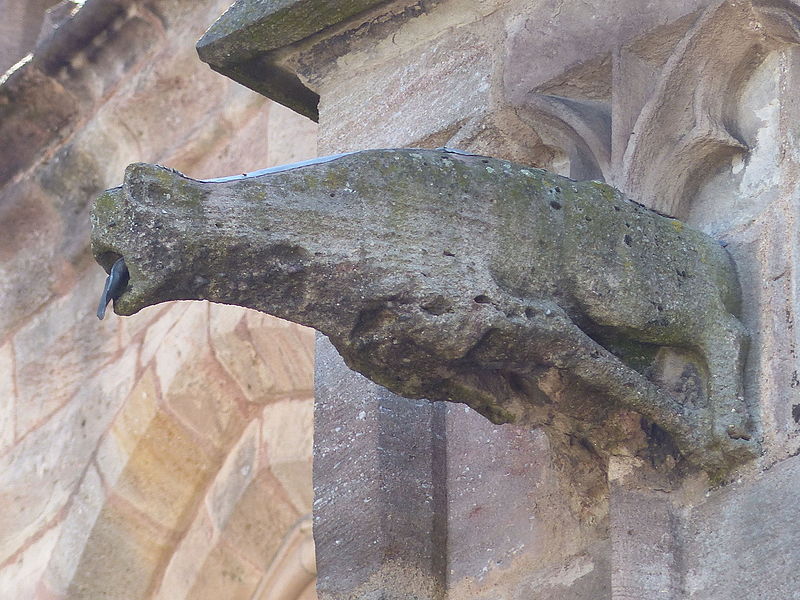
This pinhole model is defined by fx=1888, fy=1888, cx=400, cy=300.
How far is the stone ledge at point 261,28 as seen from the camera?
10.5 feet

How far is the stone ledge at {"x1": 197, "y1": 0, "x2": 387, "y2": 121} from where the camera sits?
320cm

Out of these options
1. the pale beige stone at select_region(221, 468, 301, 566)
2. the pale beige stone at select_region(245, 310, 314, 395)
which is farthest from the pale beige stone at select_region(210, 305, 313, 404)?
the pale beige stone at select_region(221, 468, 301, 566)

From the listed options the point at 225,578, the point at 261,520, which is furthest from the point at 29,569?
the point at 261,520

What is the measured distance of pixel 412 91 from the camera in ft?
10.7

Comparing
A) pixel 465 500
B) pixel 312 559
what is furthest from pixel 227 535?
pixel 465 500

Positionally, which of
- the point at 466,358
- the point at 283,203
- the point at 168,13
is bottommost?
the point at 168,13

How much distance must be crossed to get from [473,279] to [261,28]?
1.06m

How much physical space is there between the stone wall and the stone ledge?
122 cm

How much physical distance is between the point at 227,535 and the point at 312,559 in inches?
9.7

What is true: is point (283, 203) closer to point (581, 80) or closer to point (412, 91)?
point (581, 80)

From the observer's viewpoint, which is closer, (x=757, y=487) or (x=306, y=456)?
(x=757, y=487)

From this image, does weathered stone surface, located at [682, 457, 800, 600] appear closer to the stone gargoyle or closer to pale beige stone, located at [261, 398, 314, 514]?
the stone gargoyle

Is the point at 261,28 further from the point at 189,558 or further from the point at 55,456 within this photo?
the point at 55,456

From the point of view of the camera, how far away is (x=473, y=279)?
2309 mm
